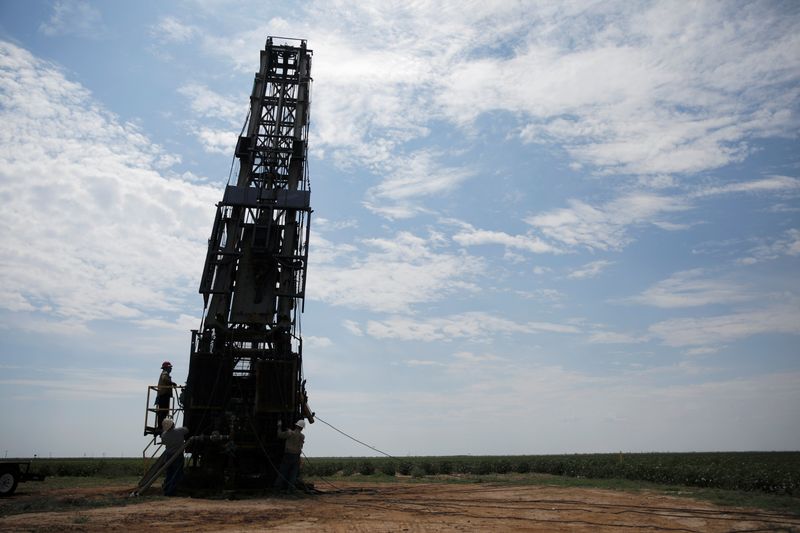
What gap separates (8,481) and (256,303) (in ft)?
30.1

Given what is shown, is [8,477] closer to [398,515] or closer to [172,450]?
[172,450]

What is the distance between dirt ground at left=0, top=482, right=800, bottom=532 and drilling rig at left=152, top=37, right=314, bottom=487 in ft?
6.65

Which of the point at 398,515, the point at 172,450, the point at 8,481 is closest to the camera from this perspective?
the point at 398,515

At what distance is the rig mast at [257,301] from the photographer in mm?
17969

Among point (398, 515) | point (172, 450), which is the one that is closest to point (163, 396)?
point (172, 450)

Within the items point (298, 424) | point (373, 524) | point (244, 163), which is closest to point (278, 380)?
point (298, 424)

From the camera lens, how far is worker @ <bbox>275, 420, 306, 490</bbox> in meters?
17.6

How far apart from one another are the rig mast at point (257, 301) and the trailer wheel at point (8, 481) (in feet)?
16.7

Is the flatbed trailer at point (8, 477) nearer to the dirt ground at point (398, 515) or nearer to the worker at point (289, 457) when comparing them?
the dirt ground at point (398, 515)

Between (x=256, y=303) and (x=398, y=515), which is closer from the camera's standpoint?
(x=398, y=515)

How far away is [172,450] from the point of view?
1705 centimetres

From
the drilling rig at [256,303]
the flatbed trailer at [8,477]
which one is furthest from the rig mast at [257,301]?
the flatbed trailer at [8,477]

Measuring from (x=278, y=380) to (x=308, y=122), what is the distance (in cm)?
1211

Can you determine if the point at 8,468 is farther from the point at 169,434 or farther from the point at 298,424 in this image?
the point at 298,424
